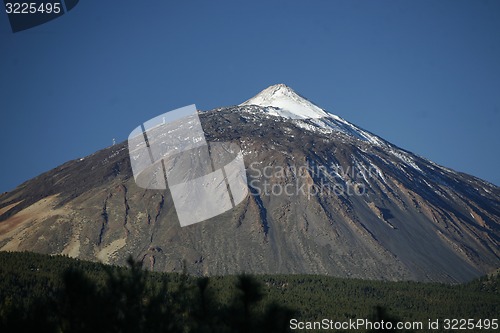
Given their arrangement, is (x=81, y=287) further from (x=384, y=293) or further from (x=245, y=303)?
(x=384, y=293)

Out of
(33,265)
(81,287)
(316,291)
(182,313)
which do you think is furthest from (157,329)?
(316,291)

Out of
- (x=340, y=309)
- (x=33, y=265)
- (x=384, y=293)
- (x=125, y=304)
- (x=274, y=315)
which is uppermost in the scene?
(x=125, y=304)

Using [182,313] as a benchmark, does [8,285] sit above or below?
below

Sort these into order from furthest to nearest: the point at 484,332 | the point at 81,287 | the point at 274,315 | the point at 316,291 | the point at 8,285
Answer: the point at 316,291, the point at 484,332, the point at 8,285, the point at 274,315, the point at 81,287

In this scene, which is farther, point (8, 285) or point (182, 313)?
point (8, 285)

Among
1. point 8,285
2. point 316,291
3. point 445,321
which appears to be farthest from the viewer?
point 316,291

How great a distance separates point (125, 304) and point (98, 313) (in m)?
1.30

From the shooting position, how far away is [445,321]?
13362 centimetres

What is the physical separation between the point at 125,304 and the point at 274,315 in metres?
5.03

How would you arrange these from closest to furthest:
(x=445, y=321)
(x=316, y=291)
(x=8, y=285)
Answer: (x=8, y=285), (x=445, y=321), (x=316, y=291)

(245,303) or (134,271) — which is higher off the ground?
(134,271)

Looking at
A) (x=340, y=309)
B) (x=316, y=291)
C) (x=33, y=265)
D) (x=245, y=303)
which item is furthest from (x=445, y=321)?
(x=245, y=303)

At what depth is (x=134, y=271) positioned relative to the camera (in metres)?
24.0

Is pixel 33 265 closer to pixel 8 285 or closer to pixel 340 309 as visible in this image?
pixel 8 285
